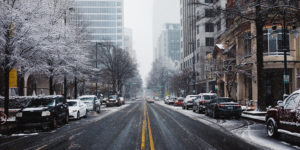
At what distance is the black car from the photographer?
47.6 ft

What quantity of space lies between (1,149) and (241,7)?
14868 millimetres

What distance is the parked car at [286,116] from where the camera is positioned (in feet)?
31.2

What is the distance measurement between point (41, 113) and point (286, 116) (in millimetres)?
11471

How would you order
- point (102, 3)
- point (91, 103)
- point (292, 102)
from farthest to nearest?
point (102, 3) → point (91, 103) → point (292, 102)

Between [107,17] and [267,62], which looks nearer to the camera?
[267,62]

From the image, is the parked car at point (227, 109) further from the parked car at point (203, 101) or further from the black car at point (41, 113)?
the black car at point (41, 113)

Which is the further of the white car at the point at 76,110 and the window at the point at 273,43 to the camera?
the window at the point at 273,43

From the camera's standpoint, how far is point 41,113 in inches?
580

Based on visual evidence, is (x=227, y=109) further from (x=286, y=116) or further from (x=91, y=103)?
(x=91, y=103)

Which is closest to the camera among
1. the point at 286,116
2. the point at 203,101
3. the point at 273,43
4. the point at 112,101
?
the point at 286,116

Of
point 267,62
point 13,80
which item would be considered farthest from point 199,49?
point 13,80

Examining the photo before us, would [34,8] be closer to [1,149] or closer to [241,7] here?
[1,149]

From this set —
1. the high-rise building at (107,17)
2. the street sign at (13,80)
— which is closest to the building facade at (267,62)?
the street sign at (13,80)

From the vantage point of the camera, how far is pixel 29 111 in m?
14.7
